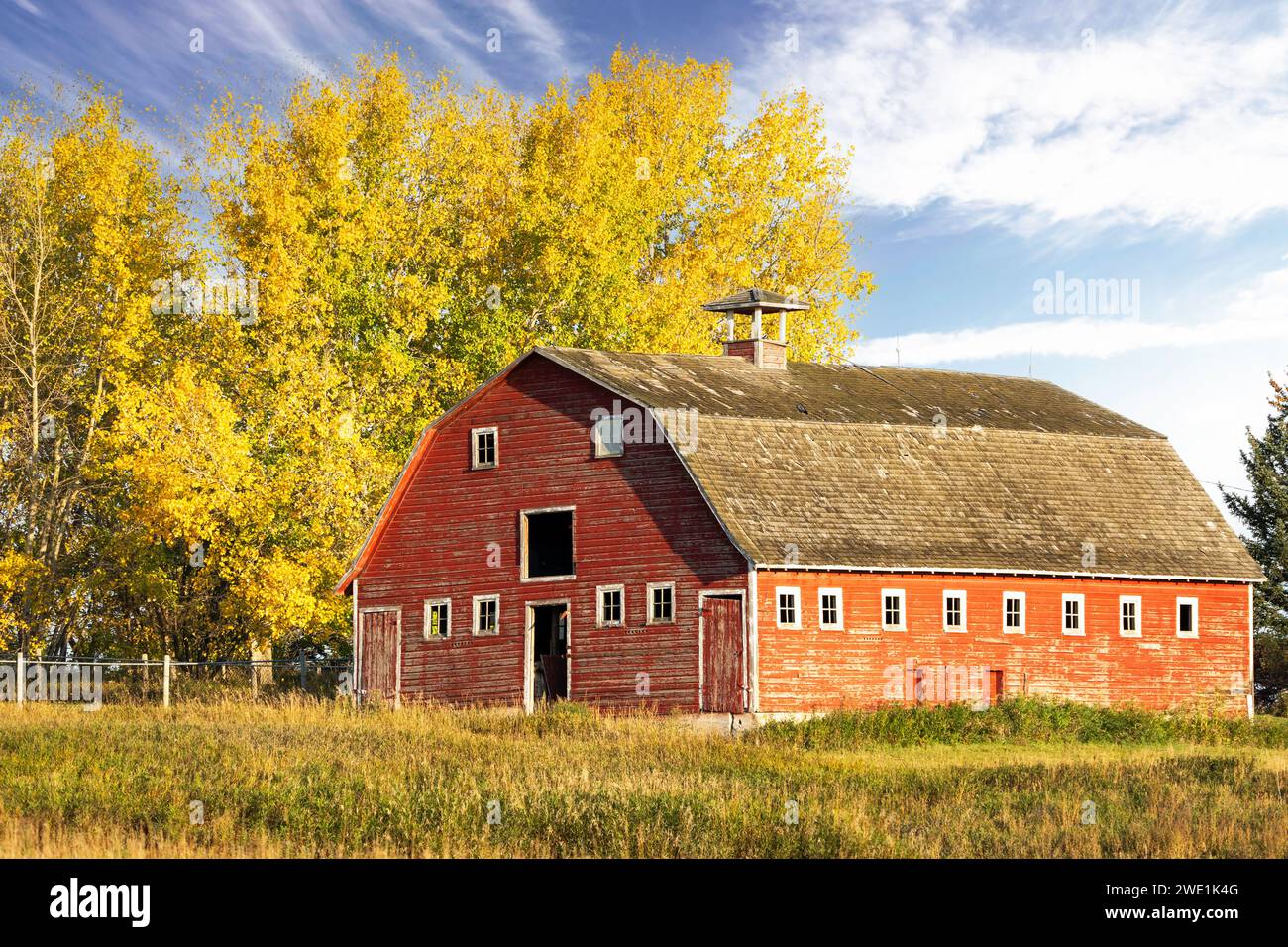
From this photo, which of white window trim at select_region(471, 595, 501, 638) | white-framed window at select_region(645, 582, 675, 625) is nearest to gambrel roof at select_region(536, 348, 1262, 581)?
white-framed window at select_region(645, 582, 675, 625)

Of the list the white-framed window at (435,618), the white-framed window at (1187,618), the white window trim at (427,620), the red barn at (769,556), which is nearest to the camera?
the red barn at (769,556)

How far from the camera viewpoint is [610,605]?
31953mm

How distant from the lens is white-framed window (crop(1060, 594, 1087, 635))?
111 feet

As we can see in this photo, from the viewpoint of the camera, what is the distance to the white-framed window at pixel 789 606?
100ft

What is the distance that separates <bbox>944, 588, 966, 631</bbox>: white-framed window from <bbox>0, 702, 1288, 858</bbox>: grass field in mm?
2526

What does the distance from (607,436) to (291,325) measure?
9.79 metres

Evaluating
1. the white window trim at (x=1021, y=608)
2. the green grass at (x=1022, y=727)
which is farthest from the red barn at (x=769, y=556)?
the green grass at (x=1022, y=727)

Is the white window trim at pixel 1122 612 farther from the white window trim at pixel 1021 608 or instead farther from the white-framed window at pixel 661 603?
the white-framed window at pixel 661 603

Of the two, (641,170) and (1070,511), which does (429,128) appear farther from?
(1070,511)

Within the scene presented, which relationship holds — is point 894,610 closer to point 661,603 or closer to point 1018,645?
point 1018,645

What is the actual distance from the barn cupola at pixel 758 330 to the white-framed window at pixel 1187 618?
378 inches

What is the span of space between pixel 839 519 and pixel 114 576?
17794 mm

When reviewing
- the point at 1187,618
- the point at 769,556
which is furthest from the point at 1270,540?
the point at 769,556
